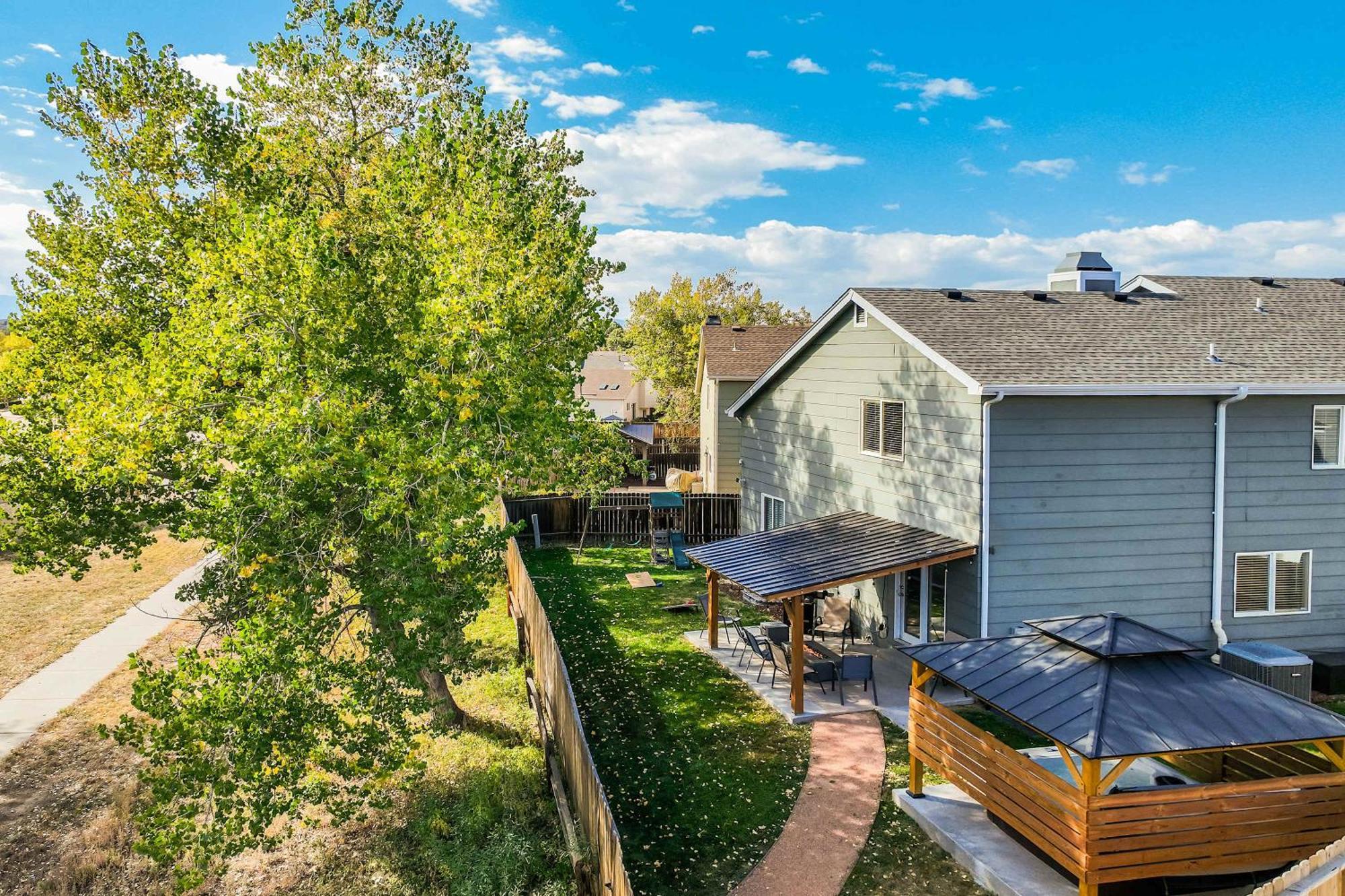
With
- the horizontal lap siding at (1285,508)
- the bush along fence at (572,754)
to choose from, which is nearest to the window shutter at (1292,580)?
the horizontal lap siding at (1285,508)

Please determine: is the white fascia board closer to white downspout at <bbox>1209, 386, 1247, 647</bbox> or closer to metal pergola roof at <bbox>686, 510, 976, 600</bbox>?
metal pergola roof at <bbox>686, 510, 976, 600</bbox>

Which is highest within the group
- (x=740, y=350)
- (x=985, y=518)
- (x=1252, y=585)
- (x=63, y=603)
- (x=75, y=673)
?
(x=740, y=350)

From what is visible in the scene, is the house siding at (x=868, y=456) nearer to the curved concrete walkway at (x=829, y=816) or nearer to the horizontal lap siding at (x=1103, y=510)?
the horizontal lap siding at (x=1103, y=510)

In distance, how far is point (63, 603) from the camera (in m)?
21.6

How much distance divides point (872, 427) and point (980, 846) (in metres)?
8.66

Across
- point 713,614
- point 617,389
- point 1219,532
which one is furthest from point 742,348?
point 617,389

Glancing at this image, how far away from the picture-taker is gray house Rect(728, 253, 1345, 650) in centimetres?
1288

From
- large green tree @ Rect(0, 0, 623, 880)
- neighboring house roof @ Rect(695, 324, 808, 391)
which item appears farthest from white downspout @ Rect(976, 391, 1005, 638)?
neighboring house roof @ Rect(695, 324, 808, 391)

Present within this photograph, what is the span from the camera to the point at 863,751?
443 inches

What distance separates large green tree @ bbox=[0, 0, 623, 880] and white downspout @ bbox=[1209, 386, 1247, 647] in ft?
33.7

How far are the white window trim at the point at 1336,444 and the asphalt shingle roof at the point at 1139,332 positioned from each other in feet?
1.82

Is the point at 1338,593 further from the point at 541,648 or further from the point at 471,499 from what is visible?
the point at 471,499

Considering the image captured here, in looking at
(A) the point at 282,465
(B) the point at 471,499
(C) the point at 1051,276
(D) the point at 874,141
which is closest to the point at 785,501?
(C) the point at 1051,276

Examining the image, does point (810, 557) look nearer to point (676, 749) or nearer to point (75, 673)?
point (676, 749)
